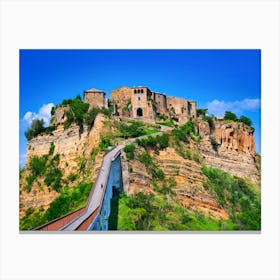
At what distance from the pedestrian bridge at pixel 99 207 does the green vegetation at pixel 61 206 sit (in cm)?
118

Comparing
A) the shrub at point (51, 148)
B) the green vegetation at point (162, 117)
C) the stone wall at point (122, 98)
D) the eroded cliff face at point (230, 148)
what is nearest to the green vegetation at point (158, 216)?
the shrub at point (51, 148)

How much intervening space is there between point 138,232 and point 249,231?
12.2 feet

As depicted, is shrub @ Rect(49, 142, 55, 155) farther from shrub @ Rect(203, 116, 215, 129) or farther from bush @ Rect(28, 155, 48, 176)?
shrub @ Rect(203, 116, 215, 129)

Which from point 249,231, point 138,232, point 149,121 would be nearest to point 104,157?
point 138,232

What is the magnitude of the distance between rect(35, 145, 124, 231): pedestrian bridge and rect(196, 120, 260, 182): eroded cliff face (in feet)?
30.6

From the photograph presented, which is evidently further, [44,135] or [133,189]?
[44,135]

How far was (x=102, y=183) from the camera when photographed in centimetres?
1398

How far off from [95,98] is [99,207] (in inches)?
524

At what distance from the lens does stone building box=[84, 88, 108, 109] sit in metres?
23.9

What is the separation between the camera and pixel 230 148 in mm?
28094

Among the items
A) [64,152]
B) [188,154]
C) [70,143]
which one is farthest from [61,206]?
[188,154]

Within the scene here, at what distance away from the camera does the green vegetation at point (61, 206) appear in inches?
631

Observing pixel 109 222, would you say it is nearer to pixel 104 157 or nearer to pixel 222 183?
pixel 104 157

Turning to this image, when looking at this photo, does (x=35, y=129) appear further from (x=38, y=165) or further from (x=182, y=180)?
(x=182, y=180)
